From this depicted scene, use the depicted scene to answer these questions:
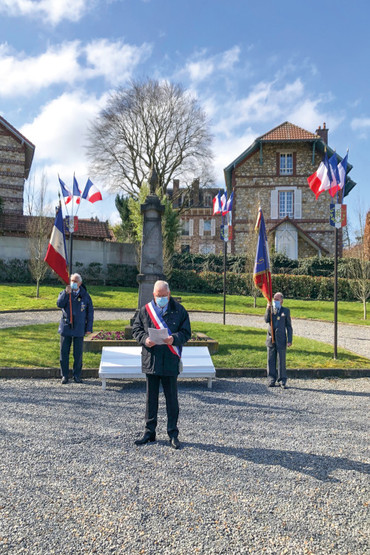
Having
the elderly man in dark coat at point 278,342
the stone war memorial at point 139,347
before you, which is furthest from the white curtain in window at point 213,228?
the elderly man in dark coat at point 278,342

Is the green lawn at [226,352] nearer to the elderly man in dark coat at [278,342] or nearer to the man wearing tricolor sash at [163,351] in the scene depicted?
the elderly man in dark coat at [278,342]

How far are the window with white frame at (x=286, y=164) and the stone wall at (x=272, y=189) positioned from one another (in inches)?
14.8

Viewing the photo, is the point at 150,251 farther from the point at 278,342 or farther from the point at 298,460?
the point at 298,460

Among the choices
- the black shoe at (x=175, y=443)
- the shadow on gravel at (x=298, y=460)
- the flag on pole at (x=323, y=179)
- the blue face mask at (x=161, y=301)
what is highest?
the flag on pole at (x=323, y=179)

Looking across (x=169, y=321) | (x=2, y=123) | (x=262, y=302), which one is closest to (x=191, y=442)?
(x=169, y=321)

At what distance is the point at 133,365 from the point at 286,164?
3039 centimetres

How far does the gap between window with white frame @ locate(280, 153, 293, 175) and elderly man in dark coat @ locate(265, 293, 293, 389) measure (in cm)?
2849

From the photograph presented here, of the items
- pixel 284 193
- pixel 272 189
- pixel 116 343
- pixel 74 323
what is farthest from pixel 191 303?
pixel 284 193

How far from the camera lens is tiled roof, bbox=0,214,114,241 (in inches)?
1053

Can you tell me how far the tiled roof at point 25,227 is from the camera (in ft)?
87.8

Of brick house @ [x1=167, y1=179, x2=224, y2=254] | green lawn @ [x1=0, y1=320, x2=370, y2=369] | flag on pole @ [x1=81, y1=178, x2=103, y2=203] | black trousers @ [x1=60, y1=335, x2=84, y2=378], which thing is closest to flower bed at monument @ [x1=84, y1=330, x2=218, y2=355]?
green lawn @ [x1=0, y1=320, x2=370, y2=369]

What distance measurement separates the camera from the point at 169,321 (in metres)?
5.30

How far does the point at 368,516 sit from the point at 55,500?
252 centimetres

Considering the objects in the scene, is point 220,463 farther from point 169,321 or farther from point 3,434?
point 3,434
